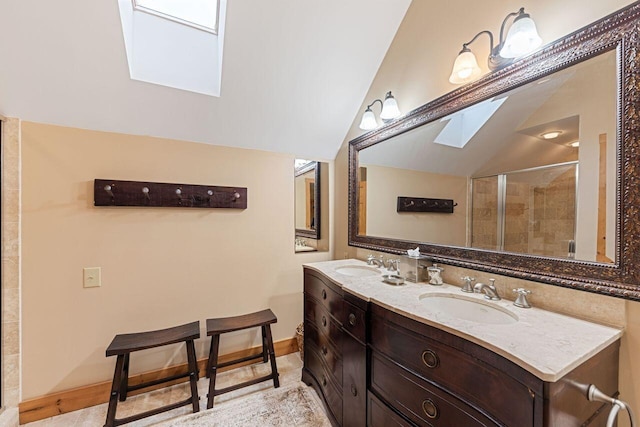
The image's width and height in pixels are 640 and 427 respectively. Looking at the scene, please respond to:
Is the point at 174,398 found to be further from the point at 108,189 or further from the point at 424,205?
the point at 424,205

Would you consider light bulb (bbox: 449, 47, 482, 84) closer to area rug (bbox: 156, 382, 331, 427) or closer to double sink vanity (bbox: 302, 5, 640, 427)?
double sink vanity (bbox: 302, 5, 640, 427)

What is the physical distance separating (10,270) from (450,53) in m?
3.01

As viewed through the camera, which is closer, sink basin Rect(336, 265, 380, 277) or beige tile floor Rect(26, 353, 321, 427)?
beige tile floor Rect(26, 353, 321, 427)

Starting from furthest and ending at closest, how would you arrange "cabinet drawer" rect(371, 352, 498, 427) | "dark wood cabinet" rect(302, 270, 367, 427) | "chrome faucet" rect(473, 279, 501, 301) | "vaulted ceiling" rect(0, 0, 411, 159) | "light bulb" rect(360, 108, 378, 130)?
"light bulb" rect(360, 108, 378, 130) < "vaulted ceiling" rect(0, 0, 411, 159) < "dark wood cabinet" rect(302, 270, 367, 427) < "chrome faucet" rect(473, 279, 501, 301) < "cabinet drawer" rect(371, 352, 498, 427)

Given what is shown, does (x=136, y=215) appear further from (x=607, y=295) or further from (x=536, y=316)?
(x=607, y=295)

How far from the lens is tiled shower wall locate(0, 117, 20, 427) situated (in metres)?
1.62

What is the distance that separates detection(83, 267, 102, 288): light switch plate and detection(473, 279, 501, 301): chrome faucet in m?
2.43

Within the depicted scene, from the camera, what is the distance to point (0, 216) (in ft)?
5.27

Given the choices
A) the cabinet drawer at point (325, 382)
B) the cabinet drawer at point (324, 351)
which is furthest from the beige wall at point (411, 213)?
the cabinet drawer at point (325, 382)

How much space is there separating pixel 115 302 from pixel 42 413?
0.75 meters

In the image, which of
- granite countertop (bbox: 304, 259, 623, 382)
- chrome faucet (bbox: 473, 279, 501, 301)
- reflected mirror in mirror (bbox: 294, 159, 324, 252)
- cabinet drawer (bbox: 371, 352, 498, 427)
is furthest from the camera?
reflected mirror in mirror (bbox: 294, 159, 324, 252)

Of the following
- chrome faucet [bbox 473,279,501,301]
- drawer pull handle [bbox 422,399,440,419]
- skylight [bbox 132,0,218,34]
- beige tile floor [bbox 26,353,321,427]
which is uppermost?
skylight [bbox 132,0,218,34]

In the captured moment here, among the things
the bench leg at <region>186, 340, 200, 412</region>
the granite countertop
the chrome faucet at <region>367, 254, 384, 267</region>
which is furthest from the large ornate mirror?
the bench leg at <region>186, 340, 200, 412</region>

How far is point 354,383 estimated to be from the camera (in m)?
1.38
